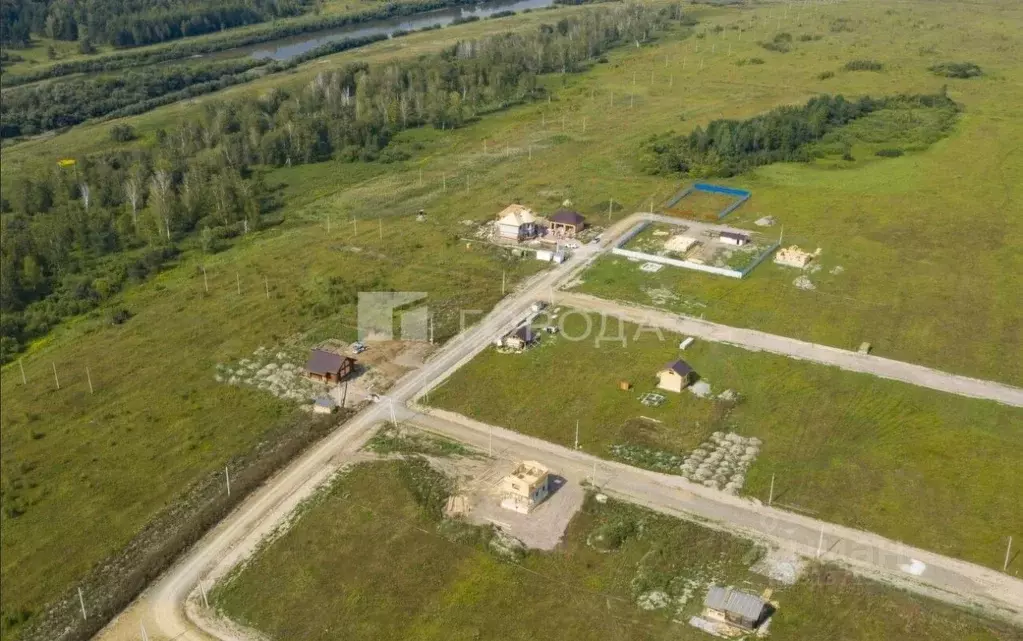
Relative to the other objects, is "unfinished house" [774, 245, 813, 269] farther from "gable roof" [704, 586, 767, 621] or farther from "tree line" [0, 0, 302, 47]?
"tree line" [0, 0, 302, 47]

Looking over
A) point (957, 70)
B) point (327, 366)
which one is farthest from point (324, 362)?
point (957, 70)

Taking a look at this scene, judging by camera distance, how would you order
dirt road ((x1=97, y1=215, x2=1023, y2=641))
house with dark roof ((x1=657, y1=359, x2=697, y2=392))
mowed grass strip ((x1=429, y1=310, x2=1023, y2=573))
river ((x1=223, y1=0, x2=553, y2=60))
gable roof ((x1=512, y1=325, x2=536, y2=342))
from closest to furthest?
dirt road ((x1=97, y1=215, x2=1023, y2=641)) < mowed grass strip ((x1=429, y1=310, x2=1023, y2=573)) < house with dark roof ((x1=657, y1=359, x2=697, y2=392)) < gable roof ((x1=512, y1=325, x2=536, y2=342)) < river ((x1=223, y1=0, x2=553, y2=60))

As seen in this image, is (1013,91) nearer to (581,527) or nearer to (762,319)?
(762,319)

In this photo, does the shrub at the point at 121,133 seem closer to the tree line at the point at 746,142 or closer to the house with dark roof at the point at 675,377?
the house with dark roof at the point at 675,377

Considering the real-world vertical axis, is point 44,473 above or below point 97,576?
above

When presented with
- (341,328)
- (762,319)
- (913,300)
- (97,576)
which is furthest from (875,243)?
(97,576)

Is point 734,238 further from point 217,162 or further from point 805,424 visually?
point 217,162

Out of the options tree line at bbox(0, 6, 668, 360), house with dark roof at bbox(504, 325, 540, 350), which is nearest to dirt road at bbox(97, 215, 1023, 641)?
house with dark roof at bbox(504, 325, 540, 350)

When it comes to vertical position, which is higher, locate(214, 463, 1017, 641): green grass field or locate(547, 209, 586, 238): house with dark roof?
locate(547, 209, 586, 238): house with dark roof
